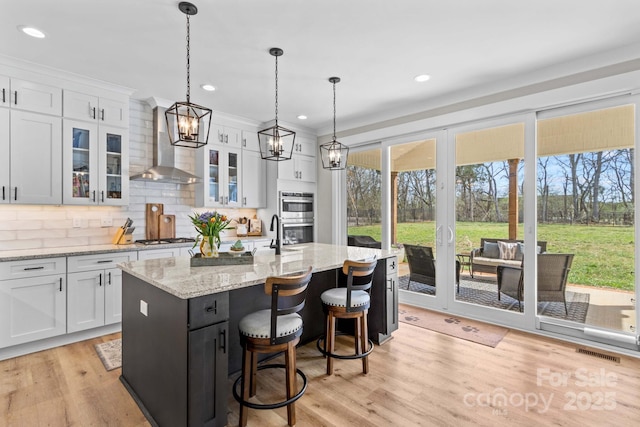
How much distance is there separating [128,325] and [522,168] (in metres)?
4.12

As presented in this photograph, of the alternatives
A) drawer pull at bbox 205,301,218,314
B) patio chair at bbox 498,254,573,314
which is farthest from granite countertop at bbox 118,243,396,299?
patio chair at bbox 498,254,573,314

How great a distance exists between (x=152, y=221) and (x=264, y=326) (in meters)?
3.04

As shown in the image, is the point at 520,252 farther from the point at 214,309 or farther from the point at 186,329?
the point at 186,329

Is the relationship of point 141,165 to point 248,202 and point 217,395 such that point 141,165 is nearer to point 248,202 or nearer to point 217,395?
point 248,202

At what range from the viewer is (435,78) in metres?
3.54

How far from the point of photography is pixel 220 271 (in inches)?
85.1

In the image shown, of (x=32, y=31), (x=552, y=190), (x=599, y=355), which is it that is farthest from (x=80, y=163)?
(x=599, y=355)

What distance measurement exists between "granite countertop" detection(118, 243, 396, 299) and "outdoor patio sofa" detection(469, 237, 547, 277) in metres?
1.63

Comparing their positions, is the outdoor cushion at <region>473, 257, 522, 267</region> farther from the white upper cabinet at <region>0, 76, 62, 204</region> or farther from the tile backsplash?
the white upper cabinet at <region>0, 76, 62, 204</region>

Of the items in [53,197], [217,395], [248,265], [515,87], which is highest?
[515,87]

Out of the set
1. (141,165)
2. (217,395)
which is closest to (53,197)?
(141,165)

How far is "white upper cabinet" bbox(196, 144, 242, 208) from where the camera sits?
454 centimetres

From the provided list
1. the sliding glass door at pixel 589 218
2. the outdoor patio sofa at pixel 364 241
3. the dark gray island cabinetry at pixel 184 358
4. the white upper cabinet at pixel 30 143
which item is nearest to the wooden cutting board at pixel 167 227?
the white upper cabinet at pixel 30 143

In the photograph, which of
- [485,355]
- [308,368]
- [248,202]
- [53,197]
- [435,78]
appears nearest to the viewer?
[308,368]
